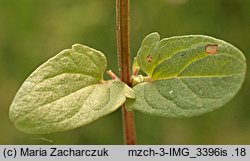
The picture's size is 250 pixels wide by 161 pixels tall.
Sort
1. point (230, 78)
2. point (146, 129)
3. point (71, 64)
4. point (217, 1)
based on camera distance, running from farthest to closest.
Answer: point (217, 1)
point (146, 129)
point (71, 64)
point (230, 78)

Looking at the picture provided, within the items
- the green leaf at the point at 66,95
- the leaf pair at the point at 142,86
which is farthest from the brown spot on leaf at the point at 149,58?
the green leaf at the point at 66,95

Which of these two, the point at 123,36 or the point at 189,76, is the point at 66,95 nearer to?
the point at 123,36

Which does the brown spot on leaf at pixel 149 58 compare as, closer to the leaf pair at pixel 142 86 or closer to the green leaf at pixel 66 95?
the leaf pair at pixel 142 86

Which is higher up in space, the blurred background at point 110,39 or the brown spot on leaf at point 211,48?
the brown spot on leaf at point 211,48

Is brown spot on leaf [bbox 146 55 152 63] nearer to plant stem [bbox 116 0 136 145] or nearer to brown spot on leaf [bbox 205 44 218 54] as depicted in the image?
plant stem [bbox 116 0 136 145]

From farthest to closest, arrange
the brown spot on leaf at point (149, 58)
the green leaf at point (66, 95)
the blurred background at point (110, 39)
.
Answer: the blurred background at point (110, 39), the brown spot on leaf at point (149, 58), the green leaf at point (66, 95)

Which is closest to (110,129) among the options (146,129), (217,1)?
(146,129)

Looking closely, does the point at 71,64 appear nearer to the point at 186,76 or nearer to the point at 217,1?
the point at 186,76
